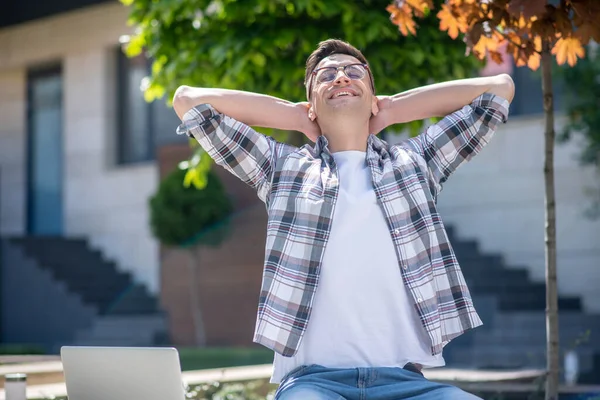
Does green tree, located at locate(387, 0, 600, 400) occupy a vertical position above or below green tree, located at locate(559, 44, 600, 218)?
below

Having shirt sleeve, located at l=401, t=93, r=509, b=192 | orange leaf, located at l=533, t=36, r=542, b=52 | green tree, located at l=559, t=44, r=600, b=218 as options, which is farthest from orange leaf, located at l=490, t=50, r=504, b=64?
green tree, located at l=559, t=44, r=600, b=218

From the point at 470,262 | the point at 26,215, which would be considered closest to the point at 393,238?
the point at 470,262

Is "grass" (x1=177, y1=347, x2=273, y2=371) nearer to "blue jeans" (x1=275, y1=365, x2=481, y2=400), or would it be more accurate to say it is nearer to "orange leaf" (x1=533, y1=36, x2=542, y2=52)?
"orange leaf" (x1=533, y1=36, x2=542, y2=52)

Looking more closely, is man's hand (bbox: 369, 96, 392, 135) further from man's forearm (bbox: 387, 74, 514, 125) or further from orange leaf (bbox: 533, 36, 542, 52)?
orange leaf (bbox: 533, 36, 542, 52)

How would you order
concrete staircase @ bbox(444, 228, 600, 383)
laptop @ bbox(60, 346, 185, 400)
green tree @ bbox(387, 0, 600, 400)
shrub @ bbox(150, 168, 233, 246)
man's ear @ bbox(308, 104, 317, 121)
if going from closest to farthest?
laptop @ bbox(60, 346, 185, 400), man's ear @ bbox(308, 104, 317, 121), green tree @ bbox(387, 0, 600, 400), concrete staircase @ bbox(444, 228, 600, 383), shrub @ bbox(150, 168, 233, 246)

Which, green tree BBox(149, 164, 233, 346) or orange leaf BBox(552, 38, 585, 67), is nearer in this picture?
orange leaf BBox(552, 38, 585, 67)

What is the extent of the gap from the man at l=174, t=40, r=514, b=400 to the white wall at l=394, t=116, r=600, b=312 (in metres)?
9.03

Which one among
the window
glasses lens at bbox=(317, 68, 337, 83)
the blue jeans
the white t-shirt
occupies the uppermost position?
the window

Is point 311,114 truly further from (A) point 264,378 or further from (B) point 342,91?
(A) point 264,378

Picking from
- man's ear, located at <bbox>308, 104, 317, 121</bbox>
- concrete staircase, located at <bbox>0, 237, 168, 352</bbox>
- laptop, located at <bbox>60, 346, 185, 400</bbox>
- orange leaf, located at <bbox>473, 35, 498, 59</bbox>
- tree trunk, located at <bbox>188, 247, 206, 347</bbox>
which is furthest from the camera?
concrete staircase, located at <bbox>0, 237, 168, 352</bbox>

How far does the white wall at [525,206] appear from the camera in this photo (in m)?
12.2

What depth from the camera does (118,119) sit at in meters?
17.4

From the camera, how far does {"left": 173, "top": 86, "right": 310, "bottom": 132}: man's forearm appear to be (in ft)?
11.2

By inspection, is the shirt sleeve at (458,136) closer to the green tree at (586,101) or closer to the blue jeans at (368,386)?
the blue jeans at (368,386)
